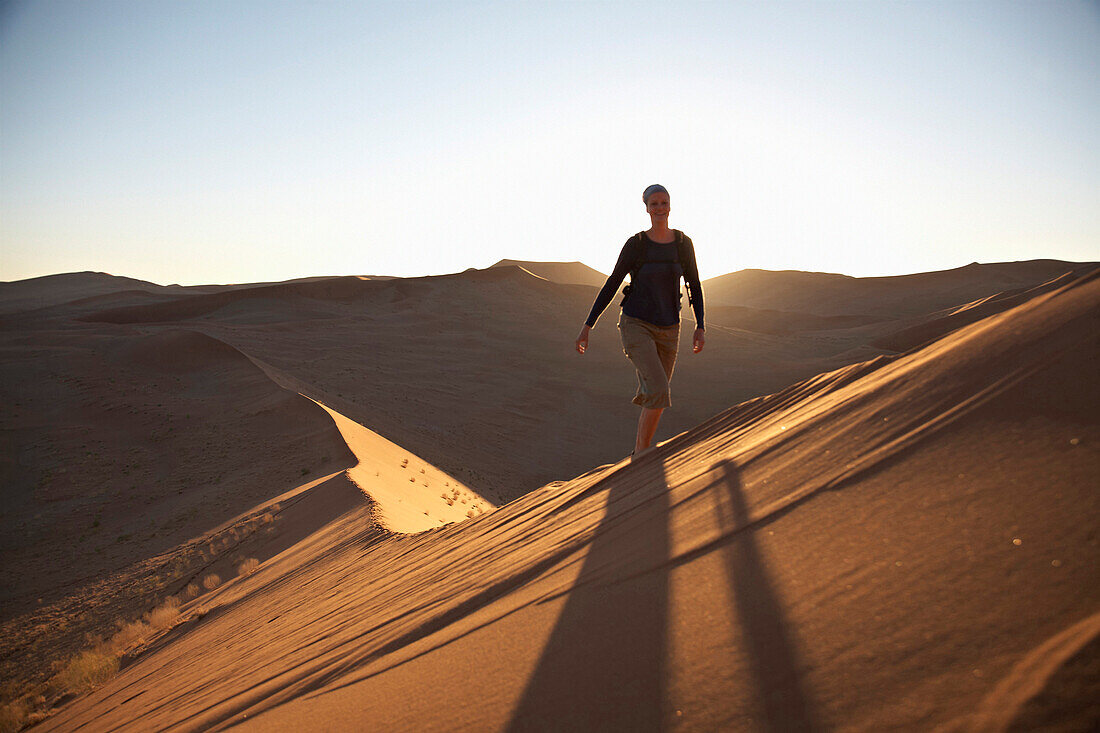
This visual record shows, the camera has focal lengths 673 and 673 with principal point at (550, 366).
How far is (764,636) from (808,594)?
147mm

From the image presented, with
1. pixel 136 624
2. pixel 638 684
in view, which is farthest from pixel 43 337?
pixel 638 684

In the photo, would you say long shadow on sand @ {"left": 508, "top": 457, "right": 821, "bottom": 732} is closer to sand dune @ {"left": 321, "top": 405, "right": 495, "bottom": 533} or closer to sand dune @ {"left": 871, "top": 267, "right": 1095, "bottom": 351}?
sand dune @ {"left": 871, "top": 267, "right": 1095, "bottom": 351}

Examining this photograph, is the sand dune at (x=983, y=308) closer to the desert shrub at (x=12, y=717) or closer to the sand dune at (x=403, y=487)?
the sand dune at (x=403, y=487)

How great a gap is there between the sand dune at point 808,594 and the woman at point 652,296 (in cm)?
107

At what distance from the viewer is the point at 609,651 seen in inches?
58.1

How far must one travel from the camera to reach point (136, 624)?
204 inches

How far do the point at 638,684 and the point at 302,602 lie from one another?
9.90ft

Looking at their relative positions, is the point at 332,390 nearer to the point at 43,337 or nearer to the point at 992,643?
the point at 43,337

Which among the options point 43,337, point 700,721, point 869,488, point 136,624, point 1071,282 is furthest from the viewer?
point 43,337

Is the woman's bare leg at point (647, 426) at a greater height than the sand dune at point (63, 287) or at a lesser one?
lesser

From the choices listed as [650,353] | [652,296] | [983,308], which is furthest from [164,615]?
[983,308]

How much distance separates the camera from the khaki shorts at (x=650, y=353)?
152 inches

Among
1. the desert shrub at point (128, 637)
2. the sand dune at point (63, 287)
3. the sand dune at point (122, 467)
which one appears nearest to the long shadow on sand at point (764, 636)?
the desert shrub at point (128, 637)

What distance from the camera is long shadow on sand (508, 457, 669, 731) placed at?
1283 millimetres
